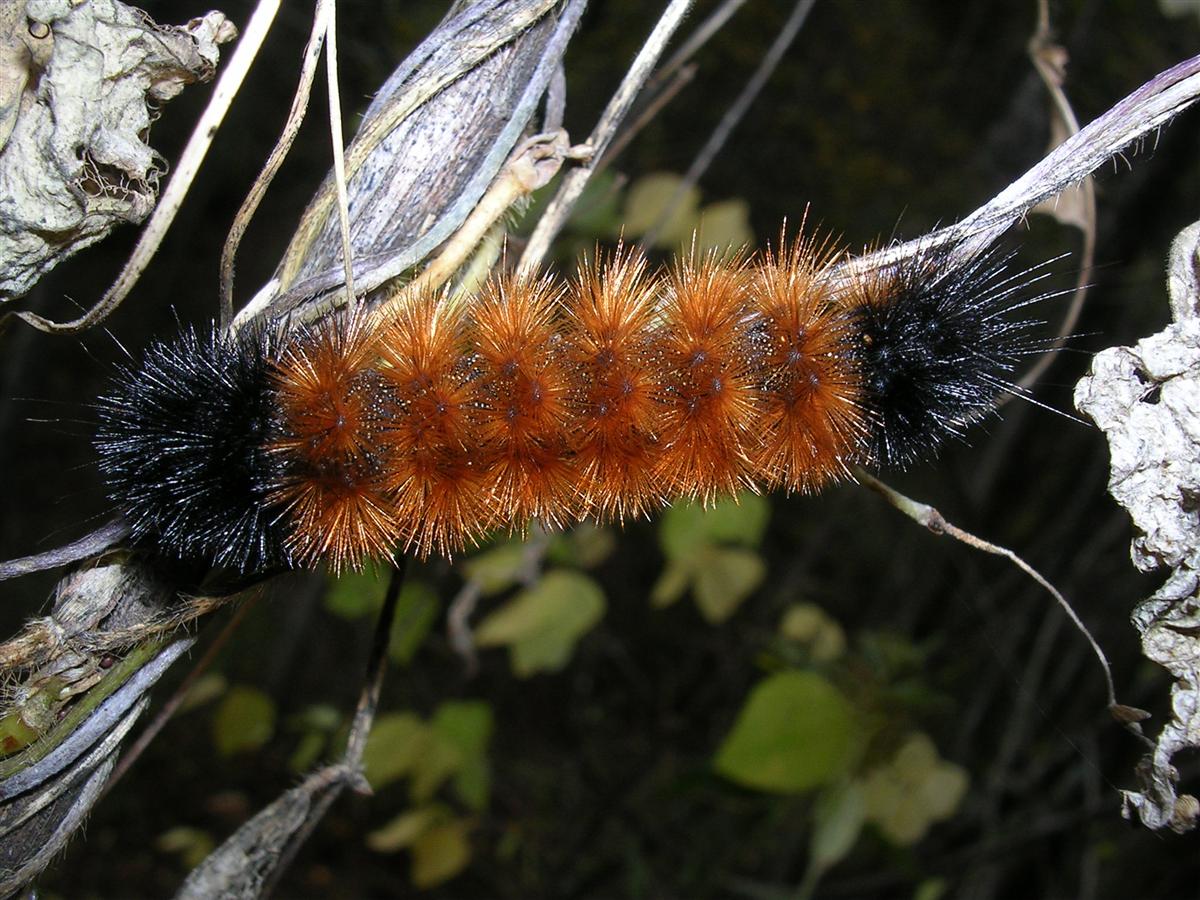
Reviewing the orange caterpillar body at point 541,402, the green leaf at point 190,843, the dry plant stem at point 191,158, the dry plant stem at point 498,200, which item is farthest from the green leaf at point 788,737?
the green leaf at point 190,843

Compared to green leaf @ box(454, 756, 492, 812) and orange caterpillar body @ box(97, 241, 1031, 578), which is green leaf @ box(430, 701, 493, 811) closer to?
green leaf @ box(454, 756, 492, 812)

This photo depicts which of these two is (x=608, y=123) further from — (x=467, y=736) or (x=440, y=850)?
(x=440, y=850)

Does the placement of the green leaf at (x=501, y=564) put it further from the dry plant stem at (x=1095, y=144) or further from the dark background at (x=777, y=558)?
the dry plant stem at (x=1095, y=144)

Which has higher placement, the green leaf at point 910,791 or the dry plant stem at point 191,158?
the dry plant stem at point 191,158

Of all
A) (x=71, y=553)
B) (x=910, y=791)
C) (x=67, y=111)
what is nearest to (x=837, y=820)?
(x=910, y=791)

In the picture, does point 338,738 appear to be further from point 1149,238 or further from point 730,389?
point 1149,238

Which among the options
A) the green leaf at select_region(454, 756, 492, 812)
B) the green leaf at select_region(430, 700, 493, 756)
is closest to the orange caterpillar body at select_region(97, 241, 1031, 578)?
the green leaf at select_region(430, 700, 493, 756)
